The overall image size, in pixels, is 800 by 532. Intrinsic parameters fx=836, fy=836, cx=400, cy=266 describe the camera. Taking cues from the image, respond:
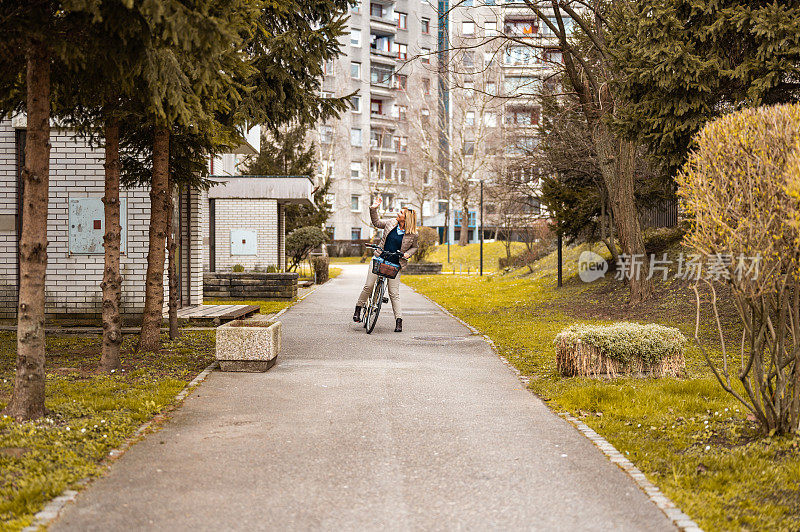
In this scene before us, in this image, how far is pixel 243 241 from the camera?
2800 centimetres

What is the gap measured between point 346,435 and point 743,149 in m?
3.55

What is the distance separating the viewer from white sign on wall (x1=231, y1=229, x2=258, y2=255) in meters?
28.0

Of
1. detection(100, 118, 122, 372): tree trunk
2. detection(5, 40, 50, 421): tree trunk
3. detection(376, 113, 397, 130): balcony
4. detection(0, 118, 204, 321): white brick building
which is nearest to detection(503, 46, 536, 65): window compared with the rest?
detection(0, 118, 204, 321): white brick building

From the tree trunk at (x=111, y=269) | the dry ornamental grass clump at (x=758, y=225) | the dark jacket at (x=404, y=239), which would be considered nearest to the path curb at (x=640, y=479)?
the dry ornamental grass clump at (x=758, y=225)

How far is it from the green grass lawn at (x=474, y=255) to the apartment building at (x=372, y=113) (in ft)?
45.7

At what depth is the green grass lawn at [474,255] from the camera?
4719 centimetres

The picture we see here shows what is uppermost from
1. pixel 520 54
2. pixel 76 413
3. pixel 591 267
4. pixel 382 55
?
pixel 382 55

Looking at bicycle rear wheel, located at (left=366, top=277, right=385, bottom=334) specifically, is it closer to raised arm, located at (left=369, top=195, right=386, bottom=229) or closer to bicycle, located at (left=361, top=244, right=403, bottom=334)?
bicycle, located at (left=361, top=244, right=403, bottom=334)

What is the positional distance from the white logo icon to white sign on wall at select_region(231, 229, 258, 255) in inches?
422

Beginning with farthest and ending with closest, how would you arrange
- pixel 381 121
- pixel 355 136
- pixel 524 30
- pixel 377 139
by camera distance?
pixel 381 121, pixel 377 139, pixel 355 136, pixel 524 30

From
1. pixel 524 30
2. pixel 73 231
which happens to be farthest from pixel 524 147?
pixel 73 231

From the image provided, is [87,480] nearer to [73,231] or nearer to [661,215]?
[73,231]

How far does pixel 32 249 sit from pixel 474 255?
4524cm

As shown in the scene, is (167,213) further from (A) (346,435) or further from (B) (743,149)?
(B) (743,149)
